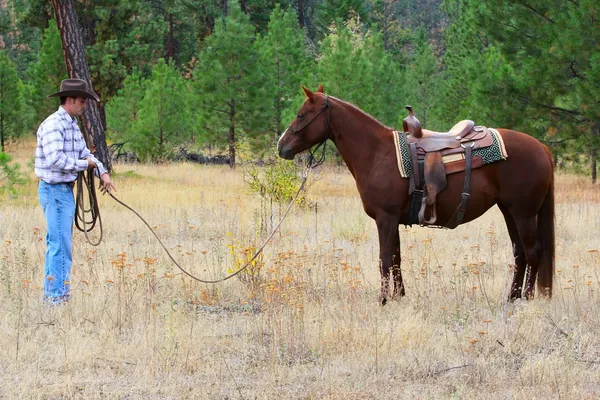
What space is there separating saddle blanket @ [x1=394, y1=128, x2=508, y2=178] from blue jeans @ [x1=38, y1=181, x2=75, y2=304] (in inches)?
111

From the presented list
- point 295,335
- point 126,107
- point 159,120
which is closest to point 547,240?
point 295,335

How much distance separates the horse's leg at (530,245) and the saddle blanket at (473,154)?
570 mm

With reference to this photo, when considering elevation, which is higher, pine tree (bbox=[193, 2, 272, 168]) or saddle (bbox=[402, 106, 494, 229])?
pine tree (bbox=[193, 2, 272, 168])

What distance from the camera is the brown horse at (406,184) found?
6.27 meters

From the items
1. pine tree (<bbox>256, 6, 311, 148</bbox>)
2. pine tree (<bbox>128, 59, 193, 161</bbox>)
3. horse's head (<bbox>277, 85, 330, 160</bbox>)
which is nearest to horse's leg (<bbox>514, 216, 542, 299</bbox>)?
horse's head (<bbox>277, 85, 330, 160</bbox>)

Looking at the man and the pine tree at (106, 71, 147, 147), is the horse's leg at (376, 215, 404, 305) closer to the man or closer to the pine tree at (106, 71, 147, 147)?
the man

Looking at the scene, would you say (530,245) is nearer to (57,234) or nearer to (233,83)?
(57,234)

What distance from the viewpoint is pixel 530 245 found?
6.34 m

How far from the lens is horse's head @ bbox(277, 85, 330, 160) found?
6.48 m

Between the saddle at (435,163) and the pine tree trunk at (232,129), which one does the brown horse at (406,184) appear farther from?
the pine tree trunk at (232,129)

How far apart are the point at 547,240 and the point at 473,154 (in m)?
1.00

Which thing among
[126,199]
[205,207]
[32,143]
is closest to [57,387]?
[205,207]

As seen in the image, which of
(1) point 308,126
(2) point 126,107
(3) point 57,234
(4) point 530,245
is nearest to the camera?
(3) point 57,234

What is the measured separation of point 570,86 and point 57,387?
12791 mm
